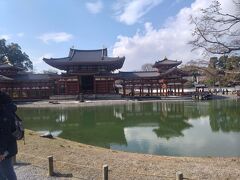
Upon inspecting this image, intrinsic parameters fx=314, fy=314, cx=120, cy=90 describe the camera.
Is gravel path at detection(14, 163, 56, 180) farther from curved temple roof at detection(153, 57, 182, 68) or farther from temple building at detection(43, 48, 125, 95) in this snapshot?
curved temple roof at detection(153, 57, 182, 68)

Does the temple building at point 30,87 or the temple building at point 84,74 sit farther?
the temple building at point 84,74

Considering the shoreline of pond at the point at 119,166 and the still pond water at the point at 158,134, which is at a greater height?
the shoreline of pond at the point at 119,166

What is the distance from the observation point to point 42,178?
6332 millimetres

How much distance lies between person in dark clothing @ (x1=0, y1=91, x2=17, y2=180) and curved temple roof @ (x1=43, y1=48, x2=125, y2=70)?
40.0 metres

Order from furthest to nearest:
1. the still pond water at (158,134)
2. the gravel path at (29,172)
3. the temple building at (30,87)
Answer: the temple building at (30,87), the still pond water at (158,134), the gravel path at (29,172)

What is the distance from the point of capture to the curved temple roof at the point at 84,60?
44.3 meters

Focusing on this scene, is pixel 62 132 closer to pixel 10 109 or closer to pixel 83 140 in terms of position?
pixel 83 140

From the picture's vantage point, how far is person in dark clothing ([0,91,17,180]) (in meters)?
4.29

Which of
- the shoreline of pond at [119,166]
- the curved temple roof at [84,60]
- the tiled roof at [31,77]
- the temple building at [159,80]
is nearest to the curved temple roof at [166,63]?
the temple building at [159,80]

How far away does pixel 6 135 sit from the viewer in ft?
14.1

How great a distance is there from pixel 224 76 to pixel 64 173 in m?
4.38

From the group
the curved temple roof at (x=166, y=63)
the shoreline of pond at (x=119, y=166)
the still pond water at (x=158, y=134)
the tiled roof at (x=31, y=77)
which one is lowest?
the still pond water at (x=158, y=134)

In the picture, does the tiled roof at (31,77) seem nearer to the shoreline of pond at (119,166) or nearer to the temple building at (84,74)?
the temple building at (84,74)

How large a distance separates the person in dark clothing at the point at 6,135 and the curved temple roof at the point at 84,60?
40.0 m
